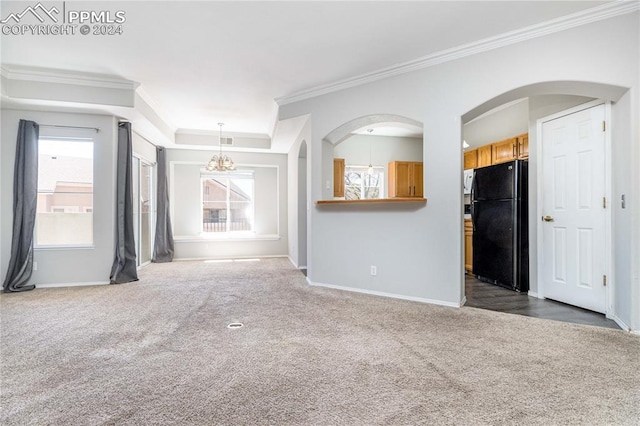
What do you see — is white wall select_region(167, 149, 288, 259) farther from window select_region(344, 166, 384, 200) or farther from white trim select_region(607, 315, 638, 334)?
white trim select_region(607, 315, 638, 334)

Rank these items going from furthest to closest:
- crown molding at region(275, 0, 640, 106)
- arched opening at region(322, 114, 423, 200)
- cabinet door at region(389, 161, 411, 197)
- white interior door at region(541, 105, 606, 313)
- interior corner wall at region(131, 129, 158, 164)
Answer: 1. arched opening at region(322, 114, 423, 200)
2. cabinet door at region(389, 161, 411, 197)
3. interior corner wall at region(131, 129, 158, 164)
4. white interior door at region(541, 105, 606, 313)
5. crown molding at region(275, 0, 640, 106)

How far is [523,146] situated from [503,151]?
15.4 inches

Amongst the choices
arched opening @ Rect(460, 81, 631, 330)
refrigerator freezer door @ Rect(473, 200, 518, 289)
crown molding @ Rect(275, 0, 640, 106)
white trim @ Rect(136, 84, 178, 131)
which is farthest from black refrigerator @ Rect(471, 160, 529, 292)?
white trim @ Rect(136, 84, 178, 131)

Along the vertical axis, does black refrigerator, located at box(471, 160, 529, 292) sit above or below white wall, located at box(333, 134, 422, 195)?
below

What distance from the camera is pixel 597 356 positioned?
218cm

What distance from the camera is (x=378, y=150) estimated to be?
23.5 feet

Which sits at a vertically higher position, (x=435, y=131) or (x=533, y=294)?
(x=435, y=131)

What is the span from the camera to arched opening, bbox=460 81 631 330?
2.77 m

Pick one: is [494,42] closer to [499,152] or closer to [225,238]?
[499,152]

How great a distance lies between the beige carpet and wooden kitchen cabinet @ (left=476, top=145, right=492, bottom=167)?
2.93 metres

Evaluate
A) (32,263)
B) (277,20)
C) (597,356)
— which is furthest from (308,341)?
(32,263)

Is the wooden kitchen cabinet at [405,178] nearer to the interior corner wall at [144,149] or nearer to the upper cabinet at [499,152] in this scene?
Answer: the upper cabinet at [499,152]

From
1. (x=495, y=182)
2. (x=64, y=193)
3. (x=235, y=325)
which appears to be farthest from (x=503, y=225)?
(x=64, y=193)

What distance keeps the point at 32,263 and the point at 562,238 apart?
6984mm
